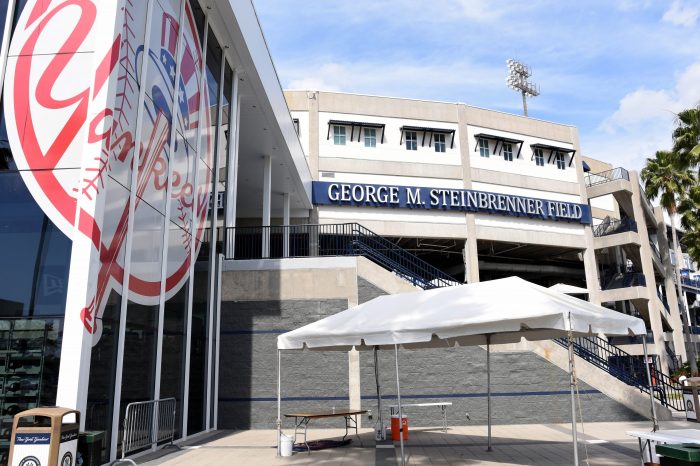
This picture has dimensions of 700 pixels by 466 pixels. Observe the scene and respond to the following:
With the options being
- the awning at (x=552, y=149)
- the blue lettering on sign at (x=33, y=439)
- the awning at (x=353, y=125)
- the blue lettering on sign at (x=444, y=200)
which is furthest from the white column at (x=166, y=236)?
the awning at (x=552, y=149)

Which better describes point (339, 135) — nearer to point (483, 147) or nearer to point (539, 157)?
point (483, 147)

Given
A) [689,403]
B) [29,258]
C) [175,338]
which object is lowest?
[689,403]

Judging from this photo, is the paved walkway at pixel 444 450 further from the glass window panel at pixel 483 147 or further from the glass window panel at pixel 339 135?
the glass window panel at pixel 483 147

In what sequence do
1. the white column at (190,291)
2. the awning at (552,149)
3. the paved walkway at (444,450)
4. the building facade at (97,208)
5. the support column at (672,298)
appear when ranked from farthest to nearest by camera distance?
the support column at (672,298)
the awning at (552,149)
the white column at (190,291)
the paved walkway at (444,450)
the building facade at (97,208)

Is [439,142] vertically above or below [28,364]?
above

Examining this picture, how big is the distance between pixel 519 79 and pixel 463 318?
62.1 m

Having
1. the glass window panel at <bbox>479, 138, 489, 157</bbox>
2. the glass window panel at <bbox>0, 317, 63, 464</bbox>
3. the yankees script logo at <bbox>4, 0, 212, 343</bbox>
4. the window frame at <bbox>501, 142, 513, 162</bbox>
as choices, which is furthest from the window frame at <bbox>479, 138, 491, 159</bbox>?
the glass window panel at <bbox>0, 317, 63, 464</bbox>

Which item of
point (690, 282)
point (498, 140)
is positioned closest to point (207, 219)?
point (498, 140)

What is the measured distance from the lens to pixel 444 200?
2828cm

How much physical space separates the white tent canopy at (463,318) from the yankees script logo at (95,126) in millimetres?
3097

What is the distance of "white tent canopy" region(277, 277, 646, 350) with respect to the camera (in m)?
6.98

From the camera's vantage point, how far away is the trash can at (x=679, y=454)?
5.07m

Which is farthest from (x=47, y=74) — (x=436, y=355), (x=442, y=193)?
(x=442, y=193)

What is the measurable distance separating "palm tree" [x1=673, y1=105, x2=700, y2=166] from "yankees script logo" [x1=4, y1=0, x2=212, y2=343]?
2262cm
